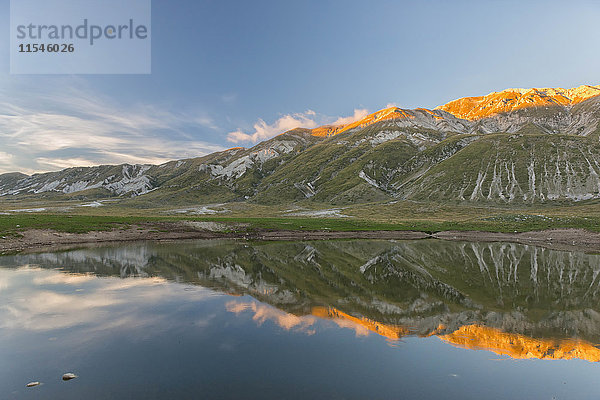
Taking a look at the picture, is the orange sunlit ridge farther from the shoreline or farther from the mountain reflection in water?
the shoreline

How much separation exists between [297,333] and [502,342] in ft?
41.7

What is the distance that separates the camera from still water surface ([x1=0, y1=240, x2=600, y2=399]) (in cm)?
1373

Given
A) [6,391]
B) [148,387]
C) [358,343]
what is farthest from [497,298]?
[6,391]

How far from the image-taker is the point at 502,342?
19.0 meters

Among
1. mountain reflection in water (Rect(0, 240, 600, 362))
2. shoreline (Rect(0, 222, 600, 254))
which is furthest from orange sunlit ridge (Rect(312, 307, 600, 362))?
shoreline (Rect(0, 222, 600, 254))

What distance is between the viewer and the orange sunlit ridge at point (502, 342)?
17.4 meters

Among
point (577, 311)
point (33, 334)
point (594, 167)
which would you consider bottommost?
point (577, 311)

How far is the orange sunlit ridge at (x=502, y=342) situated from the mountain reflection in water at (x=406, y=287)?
62 millimetres

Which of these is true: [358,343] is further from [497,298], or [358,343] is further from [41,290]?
[41,290]

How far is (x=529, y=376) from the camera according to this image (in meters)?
14.9

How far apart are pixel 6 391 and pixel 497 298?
3402 centimetres

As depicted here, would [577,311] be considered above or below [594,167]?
below

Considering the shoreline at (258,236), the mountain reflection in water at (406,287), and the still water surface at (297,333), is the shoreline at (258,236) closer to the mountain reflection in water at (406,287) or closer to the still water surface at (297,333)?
the mountain reflection in water at (406,287)

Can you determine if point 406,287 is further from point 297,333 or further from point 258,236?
point 258,236
